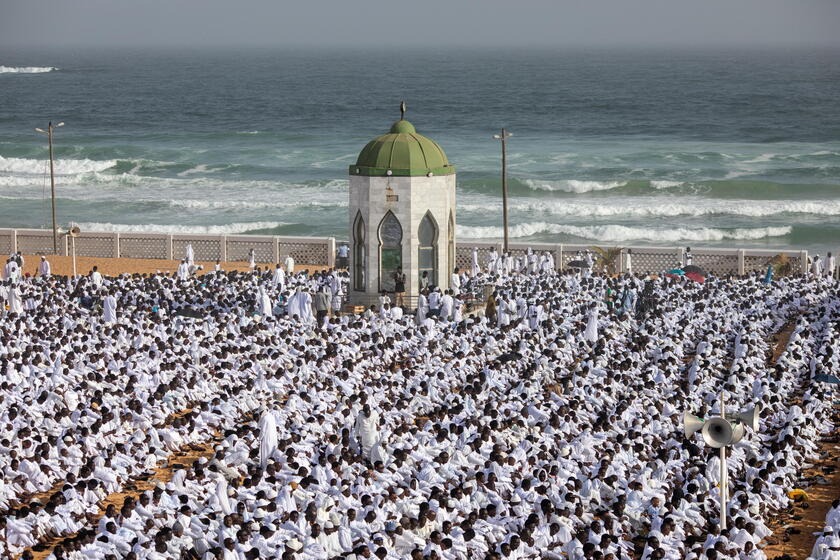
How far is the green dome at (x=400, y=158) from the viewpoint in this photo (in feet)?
107

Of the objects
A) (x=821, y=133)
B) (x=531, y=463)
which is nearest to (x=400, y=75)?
(x=821, y=133)

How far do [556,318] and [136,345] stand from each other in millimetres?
10060

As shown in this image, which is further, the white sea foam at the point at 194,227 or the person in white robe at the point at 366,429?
the white sea foam at the point at 194,227

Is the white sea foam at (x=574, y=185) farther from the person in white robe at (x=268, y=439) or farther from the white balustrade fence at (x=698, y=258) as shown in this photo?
the person in white robe at (x=268, y=439)

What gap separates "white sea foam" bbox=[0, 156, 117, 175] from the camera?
85875mm

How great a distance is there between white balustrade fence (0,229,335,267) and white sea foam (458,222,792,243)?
16.1 metres

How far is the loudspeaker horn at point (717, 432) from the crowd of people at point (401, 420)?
1.16 meters

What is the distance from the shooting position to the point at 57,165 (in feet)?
287

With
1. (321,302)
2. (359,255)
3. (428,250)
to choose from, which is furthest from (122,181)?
(321,302)

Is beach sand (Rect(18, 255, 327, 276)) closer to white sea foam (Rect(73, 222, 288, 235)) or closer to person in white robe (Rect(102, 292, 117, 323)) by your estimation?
person in white robe (Rect(102, 292, 117, 323))

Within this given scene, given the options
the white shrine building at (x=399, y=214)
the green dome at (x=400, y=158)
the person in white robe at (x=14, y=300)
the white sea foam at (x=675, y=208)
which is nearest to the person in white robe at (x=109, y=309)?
the person in white robe at (x=14, y=300)

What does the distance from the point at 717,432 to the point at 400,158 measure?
17.5 metres

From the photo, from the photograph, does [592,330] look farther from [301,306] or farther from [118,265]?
[118,265]

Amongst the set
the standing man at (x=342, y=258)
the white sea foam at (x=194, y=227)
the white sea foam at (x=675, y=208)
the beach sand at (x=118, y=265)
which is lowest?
the beach sand at (x=118, y=265)
